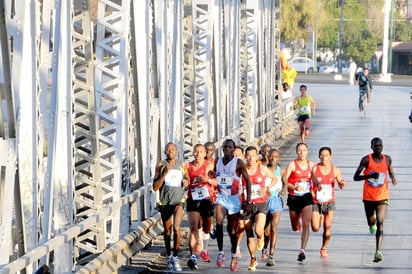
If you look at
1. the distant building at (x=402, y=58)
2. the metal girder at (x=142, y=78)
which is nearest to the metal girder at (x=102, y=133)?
the metal girder at (x=142, y=78)

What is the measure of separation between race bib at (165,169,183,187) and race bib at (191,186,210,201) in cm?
41

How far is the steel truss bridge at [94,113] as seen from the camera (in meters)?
10.5

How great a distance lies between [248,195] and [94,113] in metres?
2.47

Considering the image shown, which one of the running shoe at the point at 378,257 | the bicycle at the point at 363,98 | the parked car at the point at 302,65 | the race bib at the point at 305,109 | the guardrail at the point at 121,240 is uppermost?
the guardrail at the point at 121,240

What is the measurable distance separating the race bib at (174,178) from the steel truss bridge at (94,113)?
1.61ft

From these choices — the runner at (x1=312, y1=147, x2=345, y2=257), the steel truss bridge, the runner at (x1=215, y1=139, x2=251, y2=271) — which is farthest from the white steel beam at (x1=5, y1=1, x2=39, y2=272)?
the runner at (x1=312, y1=147, x2=345, y2=257)

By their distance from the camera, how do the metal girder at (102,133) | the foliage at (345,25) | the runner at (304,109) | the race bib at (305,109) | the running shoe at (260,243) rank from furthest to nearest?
1. the foliage at (345,25)
2. the race bib at (305,109)
3. the runner at (304,109)
4. the running shoe at (260,243)
5. the metal girder at (102,133)

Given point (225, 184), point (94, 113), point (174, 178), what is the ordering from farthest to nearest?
point (225, 184), point (174, 178), point (94, 113)

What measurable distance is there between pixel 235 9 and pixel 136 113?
10.9 meters

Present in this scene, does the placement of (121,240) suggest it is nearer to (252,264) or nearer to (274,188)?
(252,264)

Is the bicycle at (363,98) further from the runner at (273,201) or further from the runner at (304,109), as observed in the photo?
the runner at (273,201)

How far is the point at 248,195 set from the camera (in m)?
15.6

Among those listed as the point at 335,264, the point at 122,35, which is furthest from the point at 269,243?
the point at 122,35

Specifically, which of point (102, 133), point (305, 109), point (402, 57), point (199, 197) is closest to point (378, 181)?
point (199, 197)
